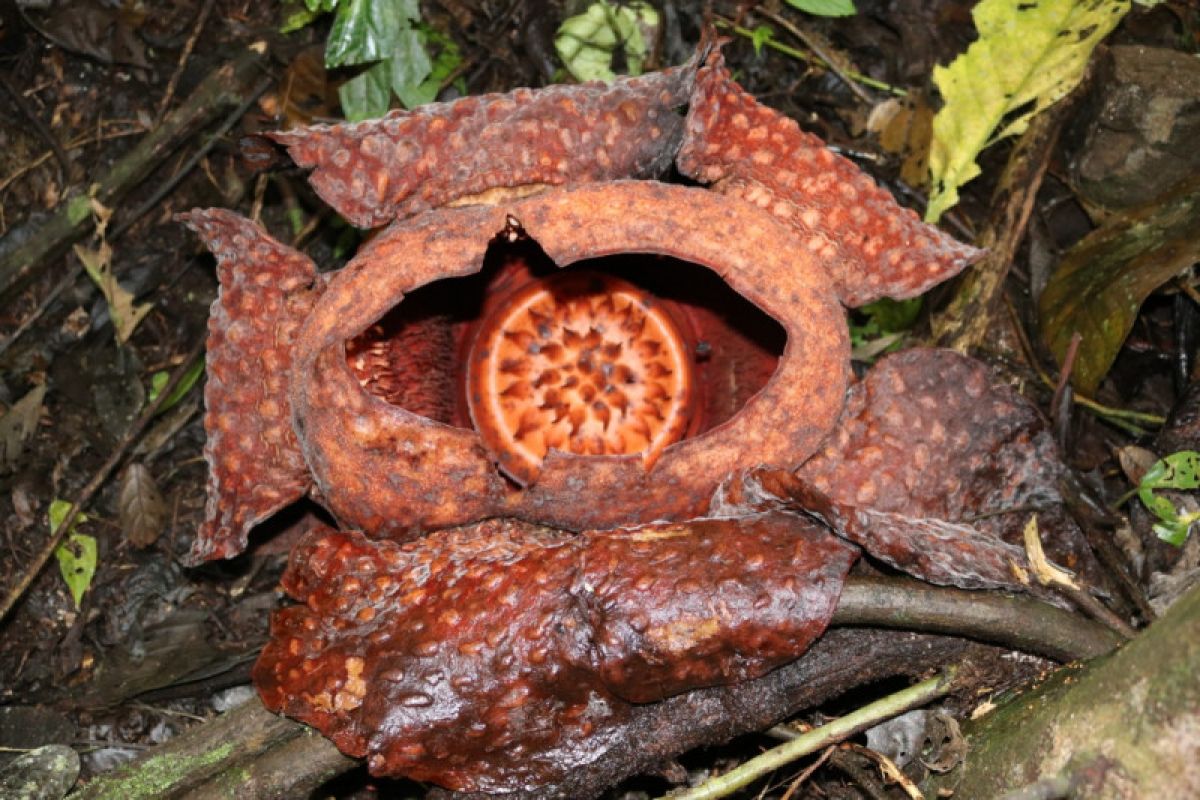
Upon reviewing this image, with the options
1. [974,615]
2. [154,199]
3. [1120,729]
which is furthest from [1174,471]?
[154,199]

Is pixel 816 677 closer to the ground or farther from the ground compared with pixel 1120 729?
closer to the ground

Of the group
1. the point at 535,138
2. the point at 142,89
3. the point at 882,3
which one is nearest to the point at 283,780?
the point at 535,138

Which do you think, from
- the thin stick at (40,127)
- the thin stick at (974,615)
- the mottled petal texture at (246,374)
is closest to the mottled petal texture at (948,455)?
the thin stick at (974,615)

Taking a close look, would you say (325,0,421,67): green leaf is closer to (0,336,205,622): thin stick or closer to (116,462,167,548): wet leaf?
(0,336,205,622): thin stick

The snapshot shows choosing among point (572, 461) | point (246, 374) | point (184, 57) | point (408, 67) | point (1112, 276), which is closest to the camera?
point (572, 461)

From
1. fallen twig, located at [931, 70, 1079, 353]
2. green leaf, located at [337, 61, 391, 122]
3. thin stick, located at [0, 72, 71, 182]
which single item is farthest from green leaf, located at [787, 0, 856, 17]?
thin stick, located at [0, 72, 71, 182]

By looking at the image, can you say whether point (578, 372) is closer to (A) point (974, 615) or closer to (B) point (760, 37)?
(B) point (760, 37)

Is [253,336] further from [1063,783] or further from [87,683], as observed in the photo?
[1063,783]
